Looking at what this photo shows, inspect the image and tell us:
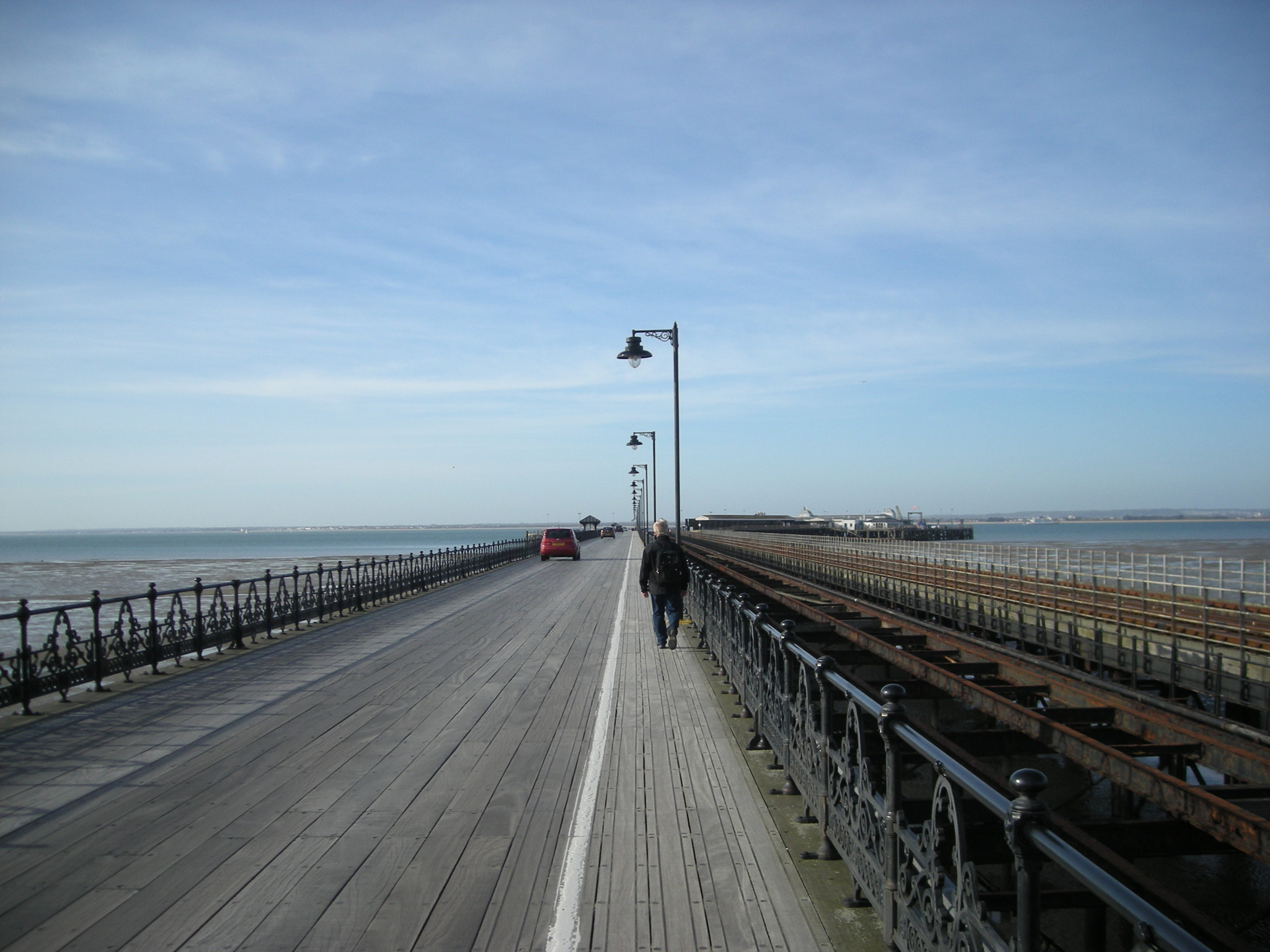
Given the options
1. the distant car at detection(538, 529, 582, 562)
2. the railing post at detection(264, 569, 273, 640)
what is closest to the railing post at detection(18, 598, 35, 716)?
the railing post at detection(264, 569, 273, 640)

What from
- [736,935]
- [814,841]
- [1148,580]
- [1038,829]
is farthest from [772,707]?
[1148,580]

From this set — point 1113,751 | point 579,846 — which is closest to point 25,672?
point 579,846

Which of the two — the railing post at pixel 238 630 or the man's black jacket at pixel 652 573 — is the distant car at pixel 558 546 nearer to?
the railing post at pixel 238 630

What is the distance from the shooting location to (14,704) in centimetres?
877

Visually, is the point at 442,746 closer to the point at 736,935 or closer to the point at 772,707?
the point at 772,707

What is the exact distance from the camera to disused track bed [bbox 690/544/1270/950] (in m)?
3.40

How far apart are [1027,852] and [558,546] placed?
43.1 m

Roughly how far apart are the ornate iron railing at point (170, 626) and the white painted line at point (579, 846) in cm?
566

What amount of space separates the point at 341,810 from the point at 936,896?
4.10 metres

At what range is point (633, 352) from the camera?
2094cm

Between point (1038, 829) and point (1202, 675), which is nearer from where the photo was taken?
point (1038, 829)

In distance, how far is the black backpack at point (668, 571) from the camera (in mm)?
12492

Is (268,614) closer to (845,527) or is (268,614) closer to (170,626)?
(170,626)

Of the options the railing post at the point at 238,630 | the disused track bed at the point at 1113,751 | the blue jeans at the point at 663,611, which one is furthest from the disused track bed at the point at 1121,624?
the railing post at the point at 238,630
